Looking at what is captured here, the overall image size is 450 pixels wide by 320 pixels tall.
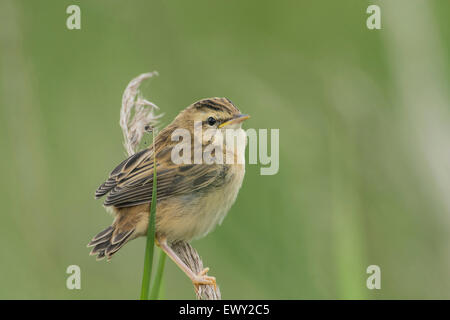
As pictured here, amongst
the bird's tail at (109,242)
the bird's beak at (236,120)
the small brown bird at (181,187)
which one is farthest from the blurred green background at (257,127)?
the bird's tail at (109,242)

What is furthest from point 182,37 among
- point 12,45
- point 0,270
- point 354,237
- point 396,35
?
point 354,237

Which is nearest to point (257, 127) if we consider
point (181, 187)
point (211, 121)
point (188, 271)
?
point (211, 121)

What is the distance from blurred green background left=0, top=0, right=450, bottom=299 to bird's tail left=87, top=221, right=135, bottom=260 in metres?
0.79

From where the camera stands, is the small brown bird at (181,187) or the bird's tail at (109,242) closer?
the bird's tail at (109,242)

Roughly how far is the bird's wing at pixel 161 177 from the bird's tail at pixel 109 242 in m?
0.19

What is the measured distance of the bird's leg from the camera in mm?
3890

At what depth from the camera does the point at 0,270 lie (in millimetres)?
4750

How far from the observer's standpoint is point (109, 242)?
13.4 ft

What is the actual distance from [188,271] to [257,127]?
1972 mm

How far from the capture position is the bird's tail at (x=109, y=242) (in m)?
4.04

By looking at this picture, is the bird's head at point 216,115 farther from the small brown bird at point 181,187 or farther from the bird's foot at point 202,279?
the bird's foot at point 202,279

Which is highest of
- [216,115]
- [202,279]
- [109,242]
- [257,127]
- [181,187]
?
[216,115]

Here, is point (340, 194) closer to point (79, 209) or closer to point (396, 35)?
point (396, 35)

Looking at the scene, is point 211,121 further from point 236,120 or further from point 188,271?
point 188,271
